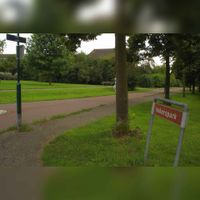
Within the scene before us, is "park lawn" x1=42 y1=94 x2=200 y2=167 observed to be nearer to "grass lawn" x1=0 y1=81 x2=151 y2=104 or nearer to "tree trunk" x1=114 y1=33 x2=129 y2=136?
"tree trunk" x1=114 y1=33 x2=129 y2=136

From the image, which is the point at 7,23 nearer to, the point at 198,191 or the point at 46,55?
the point at 198,191

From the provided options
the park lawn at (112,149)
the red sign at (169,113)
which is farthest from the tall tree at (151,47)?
the red sign at (169,113)

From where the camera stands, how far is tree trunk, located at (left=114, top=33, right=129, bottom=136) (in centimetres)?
770

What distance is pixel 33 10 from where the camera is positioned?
59.3 inches

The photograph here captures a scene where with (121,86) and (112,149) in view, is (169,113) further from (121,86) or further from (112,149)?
(121,86)

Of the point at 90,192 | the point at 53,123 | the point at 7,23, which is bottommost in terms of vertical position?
the point at 53,123

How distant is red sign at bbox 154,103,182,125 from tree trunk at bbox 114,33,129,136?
2.66 metres

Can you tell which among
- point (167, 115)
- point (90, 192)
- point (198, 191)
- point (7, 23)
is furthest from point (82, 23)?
point (167, 115)

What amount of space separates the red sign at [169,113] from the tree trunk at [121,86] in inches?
105

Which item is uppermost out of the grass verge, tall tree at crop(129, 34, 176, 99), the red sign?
tall tree at crop(129, 34, 176, 99)

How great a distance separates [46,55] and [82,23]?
133ft

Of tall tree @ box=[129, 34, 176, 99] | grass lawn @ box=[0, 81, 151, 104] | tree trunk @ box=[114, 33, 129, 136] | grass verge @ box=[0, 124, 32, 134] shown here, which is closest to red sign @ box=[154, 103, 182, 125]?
tree trunk @ box=[114, 33, 129, 136]

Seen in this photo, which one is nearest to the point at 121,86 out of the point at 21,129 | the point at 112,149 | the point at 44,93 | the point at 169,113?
the point at 112,149

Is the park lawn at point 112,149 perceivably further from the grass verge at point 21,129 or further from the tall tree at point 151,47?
the tall tree at point 151,47
